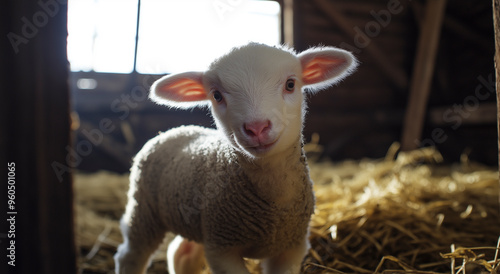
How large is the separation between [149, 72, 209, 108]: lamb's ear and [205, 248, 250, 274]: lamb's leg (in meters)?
0.74

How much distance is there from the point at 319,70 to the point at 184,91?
26.6 inches

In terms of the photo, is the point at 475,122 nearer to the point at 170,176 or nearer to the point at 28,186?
the point at 170,176

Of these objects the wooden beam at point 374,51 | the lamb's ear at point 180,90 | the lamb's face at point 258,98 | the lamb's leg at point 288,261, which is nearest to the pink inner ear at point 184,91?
the lamb's ear at point 180,90

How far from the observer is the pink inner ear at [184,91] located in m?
1.92

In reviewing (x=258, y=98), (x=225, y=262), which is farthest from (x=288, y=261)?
(x=258, y=98)

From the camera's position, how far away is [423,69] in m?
5.43

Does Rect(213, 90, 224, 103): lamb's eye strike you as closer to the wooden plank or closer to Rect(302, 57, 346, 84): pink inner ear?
Rect(302, 57, 346, 84): pink inner ear

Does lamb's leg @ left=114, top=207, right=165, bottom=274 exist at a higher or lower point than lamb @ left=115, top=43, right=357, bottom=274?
lower

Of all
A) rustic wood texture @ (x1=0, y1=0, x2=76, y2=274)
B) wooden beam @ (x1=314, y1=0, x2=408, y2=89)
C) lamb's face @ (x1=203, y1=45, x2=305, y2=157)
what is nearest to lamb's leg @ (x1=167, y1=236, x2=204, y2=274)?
rustic wood texture @ (x1=0, y1=0, x2=76, y2=274)

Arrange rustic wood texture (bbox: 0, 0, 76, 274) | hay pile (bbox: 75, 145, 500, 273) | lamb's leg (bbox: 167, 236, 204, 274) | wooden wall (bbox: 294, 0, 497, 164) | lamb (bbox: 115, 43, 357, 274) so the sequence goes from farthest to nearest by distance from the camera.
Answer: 1. wooden wall (bbox: 294, 0, 497, 164)
2. lamb's leg (bbox: 167, 236, 204, 274)
3. hay pile (bbox: 75, 145, 500, 273)
4. lamb (bbox: 115, 43, 357, 274)
5. rustic wood texture (bbox: 0, 0, 76, 274)

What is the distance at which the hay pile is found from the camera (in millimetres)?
2096

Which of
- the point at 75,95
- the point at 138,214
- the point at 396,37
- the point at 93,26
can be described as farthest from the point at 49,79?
the point at 396,37

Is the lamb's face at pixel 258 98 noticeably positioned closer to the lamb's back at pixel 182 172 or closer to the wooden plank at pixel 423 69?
the lamb's back at pixel 182 172

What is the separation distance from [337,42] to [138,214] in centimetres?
541
